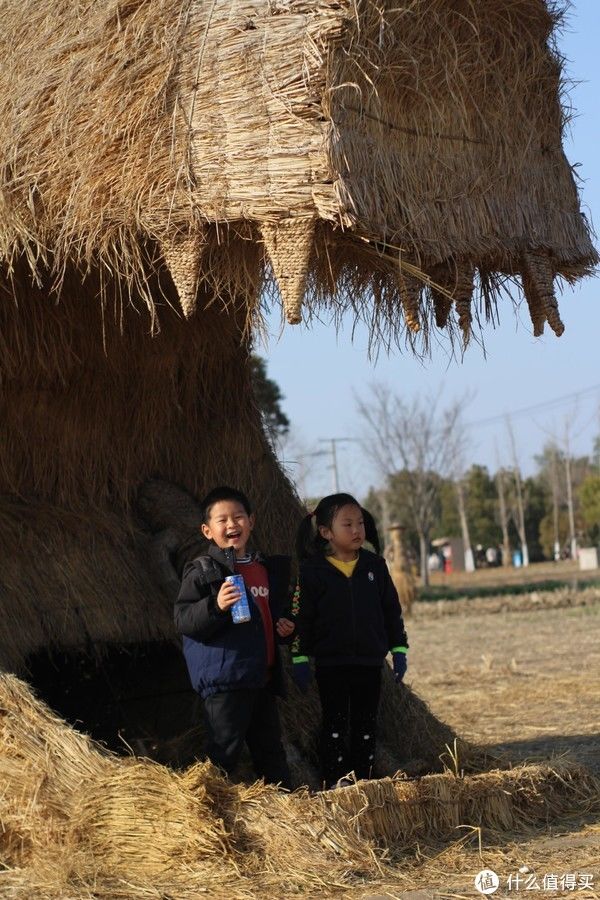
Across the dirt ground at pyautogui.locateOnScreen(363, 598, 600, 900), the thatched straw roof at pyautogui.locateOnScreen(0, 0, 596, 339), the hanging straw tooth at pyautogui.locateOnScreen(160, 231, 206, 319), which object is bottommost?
the dirt ground at pyautogui.locateOnScreen(363, 598, 600, 900)

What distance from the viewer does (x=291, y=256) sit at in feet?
13.8

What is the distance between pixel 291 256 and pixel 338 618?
62.8 inches

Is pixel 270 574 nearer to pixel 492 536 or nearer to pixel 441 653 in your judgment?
pixel 441 653

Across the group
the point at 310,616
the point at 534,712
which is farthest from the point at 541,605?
the point at 310,616

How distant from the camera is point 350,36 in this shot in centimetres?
423

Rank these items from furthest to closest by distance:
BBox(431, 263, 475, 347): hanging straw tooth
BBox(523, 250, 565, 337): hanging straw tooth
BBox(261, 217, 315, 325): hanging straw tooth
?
BBox(523, 250, 565, 337): hanging straw tooth → BBox(431, 263, 475, 347): hanging straw tooth → BBox(261, 217, 315, 325): hanging straw tooth

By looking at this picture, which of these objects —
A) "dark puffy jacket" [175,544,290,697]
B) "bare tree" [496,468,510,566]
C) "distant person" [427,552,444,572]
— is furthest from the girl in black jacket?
"distant person" [427,552,444,572]

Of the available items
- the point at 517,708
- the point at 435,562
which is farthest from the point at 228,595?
the point at 435,562

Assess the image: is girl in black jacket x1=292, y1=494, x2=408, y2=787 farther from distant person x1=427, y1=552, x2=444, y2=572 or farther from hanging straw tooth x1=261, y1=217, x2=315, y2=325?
distant person x1=427, y1=552, x2=444, y2=572

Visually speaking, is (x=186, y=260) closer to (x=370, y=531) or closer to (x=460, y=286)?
(x=460, y=286)

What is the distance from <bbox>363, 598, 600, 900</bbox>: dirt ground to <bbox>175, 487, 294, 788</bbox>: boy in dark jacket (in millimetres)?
837

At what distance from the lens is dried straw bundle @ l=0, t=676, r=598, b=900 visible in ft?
13.3

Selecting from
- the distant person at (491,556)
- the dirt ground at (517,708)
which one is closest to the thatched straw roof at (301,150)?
the dirt ground at (517,708)

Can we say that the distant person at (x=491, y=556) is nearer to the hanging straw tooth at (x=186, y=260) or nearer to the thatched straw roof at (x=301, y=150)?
the thatched straw roof at (x=301, y=150)
